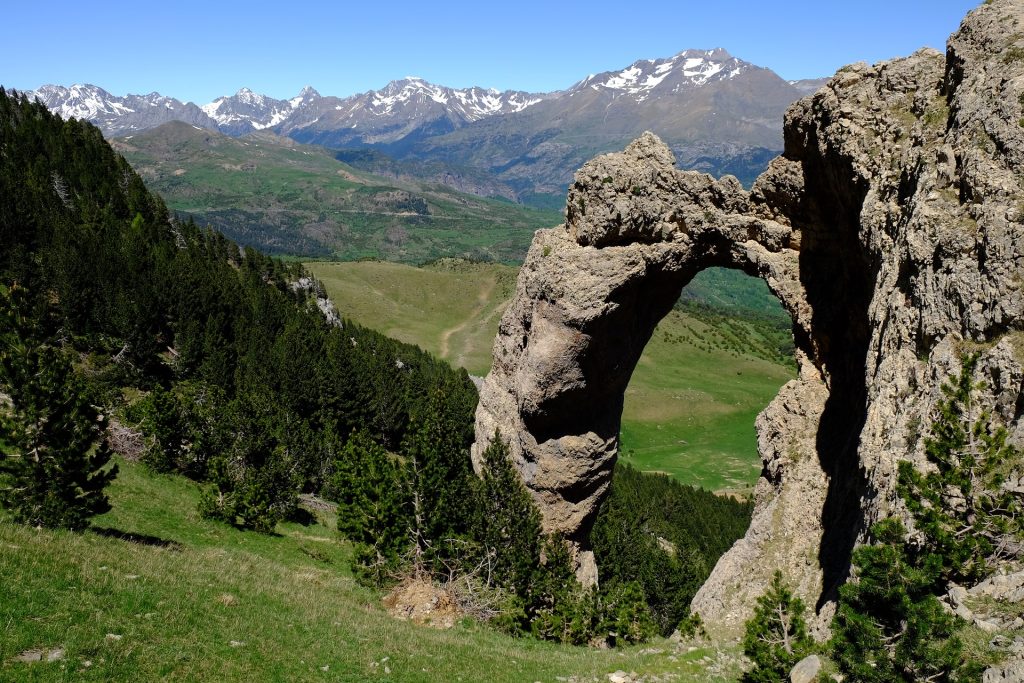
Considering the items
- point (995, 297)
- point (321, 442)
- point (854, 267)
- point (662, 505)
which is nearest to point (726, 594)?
point (854, 267)

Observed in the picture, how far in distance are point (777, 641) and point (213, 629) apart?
60.8 feet

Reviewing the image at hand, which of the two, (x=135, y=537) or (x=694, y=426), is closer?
(x=135, y=537)

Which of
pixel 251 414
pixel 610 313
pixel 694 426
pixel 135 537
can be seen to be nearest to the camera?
pixel 135 537

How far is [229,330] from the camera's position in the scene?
88.3 m

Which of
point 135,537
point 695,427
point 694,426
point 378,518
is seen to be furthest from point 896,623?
point 694,426

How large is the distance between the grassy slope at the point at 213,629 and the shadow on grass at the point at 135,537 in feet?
0.64

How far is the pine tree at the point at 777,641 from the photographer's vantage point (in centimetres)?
1805

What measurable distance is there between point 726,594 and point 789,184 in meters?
20.9

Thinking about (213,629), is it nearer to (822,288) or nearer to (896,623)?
(896,623)

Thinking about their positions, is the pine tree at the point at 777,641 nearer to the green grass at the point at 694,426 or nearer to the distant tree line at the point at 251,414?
the distant tree line at the point at 251,414

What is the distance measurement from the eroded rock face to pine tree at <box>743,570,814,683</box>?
141 inches

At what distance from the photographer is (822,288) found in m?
31.0

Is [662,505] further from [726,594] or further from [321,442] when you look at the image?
[726,594]

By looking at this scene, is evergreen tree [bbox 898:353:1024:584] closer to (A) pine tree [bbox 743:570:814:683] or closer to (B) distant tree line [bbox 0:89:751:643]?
(A) pine tree [bbox 743:570:814:683]
